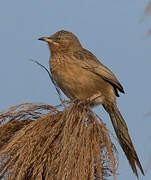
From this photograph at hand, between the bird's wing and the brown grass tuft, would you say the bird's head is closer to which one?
the bird's wing

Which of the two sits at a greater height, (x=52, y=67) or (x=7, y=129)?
(x=52, y=67)

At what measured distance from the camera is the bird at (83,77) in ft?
20.0

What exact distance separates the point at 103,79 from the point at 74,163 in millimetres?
3135

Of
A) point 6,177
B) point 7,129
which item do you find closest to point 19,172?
point 6,177

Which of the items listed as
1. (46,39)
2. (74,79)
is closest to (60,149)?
(74,79)

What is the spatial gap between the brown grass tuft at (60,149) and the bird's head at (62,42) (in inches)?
104

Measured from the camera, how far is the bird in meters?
6.10

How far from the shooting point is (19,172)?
11.6 ft

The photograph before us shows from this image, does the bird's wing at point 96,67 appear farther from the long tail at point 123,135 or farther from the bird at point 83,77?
the long tail at point 123,135

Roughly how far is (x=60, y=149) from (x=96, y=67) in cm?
300

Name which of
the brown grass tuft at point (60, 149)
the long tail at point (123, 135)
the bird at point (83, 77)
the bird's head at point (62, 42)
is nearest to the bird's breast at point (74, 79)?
the bird at point (83, 77)

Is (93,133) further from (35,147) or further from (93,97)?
(93,97)

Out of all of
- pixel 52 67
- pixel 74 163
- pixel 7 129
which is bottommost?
pixel 74 163

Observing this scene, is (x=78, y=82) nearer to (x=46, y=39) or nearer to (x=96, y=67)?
(x=96, y=67)
